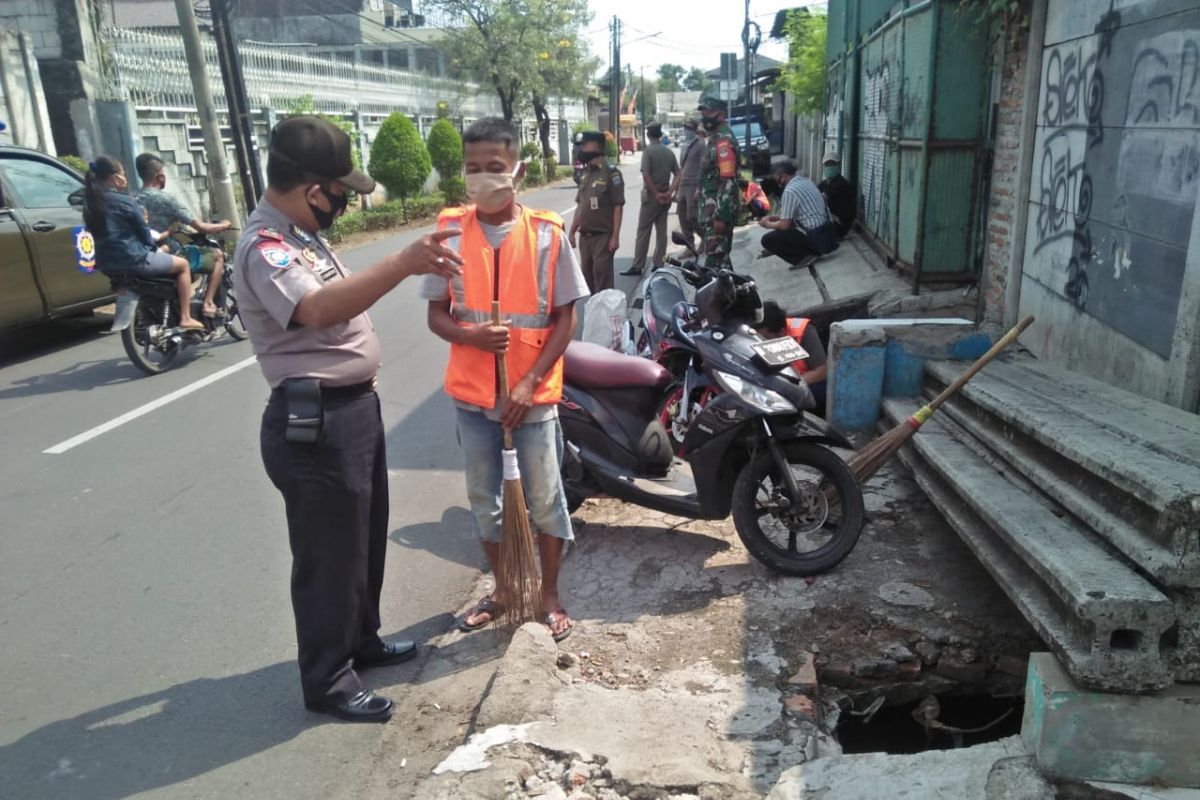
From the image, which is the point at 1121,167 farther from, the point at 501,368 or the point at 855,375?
the point at 501,368

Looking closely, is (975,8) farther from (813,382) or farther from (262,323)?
(262,323)

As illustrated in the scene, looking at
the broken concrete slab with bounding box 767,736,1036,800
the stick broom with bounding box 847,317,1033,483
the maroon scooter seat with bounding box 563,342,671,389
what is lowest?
the broken concrete slab with bounding box 767,736,1036,800

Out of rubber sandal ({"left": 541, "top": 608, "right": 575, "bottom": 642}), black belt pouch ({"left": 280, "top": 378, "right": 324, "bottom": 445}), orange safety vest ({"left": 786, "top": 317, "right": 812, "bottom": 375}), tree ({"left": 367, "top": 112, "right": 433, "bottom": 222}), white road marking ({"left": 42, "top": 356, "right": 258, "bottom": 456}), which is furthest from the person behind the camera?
tree ({"left": 367, "top": 112, "right": 433, "bottom": 222})

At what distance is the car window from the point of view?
8125 mm

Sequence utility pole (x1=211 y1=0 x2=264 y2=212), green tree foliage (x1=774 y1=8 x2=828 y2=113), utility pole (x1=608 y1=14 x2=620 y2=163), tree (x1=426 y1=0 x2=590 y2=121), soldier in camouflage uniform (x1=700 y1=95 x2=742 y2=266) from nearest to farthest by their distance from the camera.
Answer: soldier in camouflage uniform (x1=700 y1=95 x2=742 y2=266)
utility pole (x1=211 y1=0 x2=264 y2=212)
green tree foliage (x1=774 y1=8 x2=828 y2=113)
tree (x1=426 y1=0 x2=590 y2=121)
utility pole (x1=608 y1=14 x2=620 y2=163)

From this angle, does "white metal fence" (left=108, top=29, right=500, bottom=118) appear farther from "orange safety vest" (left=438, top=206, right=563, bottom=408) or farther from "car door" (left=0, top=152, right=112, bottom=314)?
"orange safety vest" (left=438, top=206, right=563, bottom=408)

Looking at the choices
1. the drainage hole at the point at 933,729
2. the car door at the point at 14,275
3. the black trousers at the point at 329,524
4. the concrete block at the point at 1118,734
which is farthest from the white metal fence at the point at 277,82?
the concrete block at the point at 1118,734

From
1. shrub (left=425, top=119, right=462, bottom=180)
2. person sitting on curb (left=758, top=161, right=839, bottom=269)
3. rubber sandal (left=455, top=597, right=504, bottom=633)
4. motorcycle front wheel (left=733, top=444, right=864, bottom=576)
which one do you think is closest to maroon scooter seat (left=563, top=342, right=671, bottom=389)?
motorcycle front wheel (left=733, top=444, right=864, bottom=576)

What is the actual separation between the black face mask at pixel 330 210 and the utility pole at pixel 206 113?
10.9 meters

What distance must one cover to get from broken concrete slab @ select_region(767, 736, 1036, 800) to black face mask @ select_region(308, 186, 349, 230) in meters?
2.27

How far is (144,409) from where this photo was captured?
6645mm

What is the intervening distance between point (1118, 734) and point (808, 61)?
18598 mm

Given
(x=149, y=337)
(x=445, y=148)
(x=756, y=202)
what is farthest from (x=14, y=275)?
(x=445, y=148)

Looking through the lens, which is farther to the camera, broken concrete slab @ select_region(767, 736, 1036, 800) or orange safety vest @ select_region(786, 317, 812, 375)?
orange safety vest @ select_region(786, 317, 812, 375)
